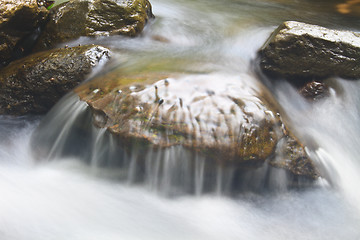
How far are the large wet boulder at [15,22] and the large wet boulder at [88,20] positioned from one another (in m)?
0.22

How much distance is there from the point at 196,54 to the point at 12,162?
295cm

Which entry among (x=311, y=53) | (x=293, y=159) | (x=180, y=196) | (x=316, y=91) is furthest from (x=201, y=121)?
(x=316, y=91)

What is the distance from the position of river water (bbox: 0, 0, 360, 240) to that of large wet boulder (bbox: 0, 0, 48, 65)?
2.16 feet

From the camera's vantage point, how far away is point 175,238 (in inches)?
106

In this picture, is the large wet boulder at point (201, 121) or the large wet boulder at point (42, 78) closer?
the large wet boulder at point (201, 121)

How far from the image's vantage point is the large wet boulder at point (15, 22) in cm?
379

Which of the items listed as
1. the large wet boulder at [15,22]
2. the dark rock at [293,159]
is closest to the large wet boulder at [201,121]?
the dark rock at [293,159]

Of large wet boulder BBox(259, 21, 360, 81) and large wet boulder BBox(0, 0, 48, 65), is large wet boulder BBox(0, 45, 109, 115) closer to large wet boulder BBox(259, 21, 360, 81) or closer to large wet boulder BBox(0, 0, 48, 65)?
large wet boulder BBox(0, 0, 48, 65)

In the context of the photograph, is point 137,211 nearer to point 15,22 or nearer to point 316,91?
point 316,91

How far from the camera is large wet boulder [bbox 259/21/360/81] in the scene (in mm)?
3740

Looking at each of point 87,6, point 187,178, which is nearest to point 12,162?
point 187,178

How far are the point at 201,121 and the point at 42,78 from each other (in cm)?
224

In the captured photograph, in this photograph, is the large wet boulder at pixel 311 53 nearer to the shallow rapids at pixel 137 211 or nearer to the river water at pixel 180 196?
the river water at pixel 180 196

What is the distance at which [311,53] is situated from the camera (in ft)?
12.4
